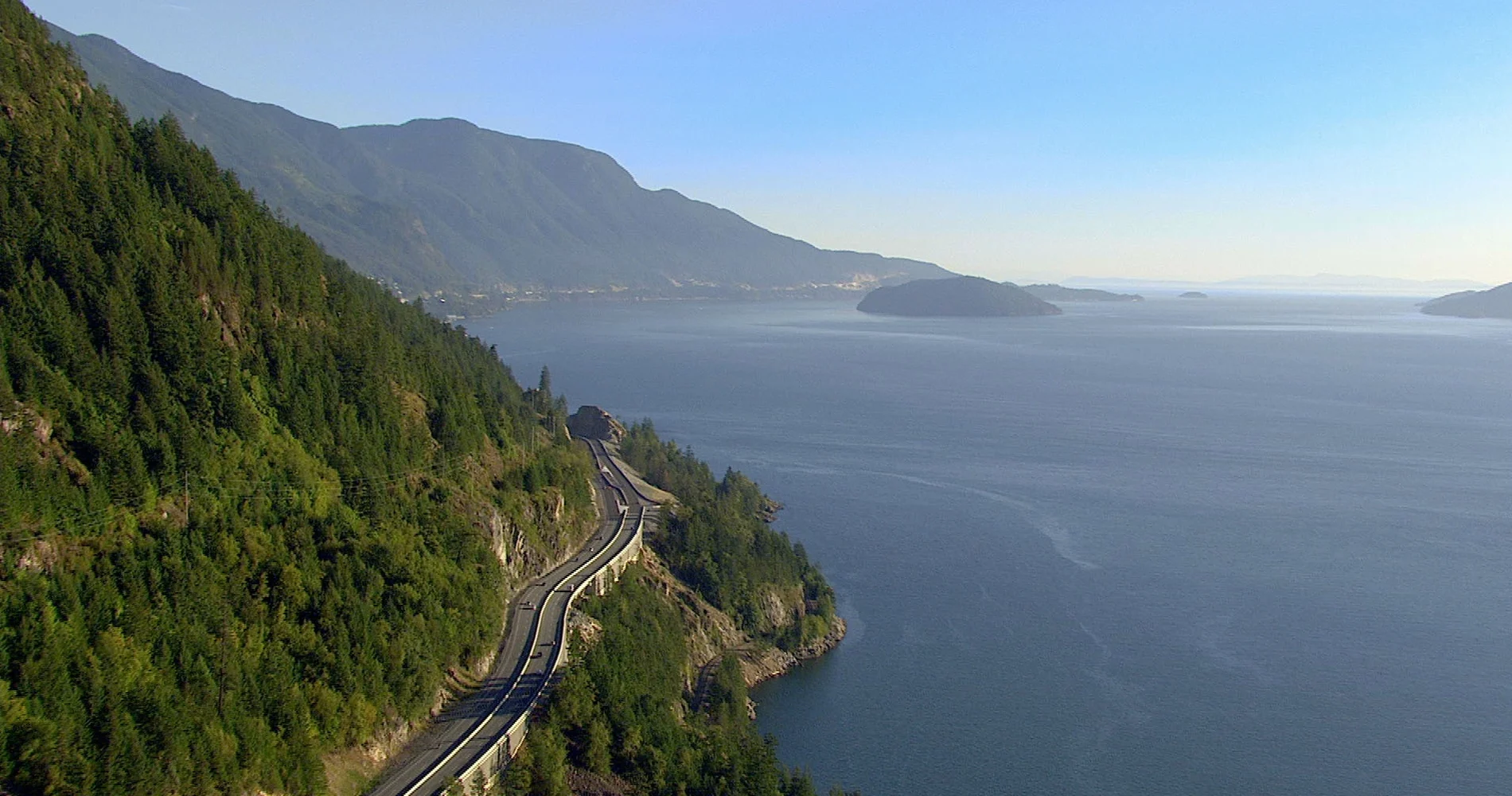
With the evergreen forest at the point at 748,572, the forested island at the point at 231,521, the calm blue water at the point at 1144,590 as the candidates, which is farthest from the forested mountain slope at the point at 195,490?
the calm blue water at the point at 1144,590

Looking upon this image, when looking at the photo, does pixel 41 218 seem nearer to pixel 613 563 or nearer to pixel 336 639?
pixel 336 639

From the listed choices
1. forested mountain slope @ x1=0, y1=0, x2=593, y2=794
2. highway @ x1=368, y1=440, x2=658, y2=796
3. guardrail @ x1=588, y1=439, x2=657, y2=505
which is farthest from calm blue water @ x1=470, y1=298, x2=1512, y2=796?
forested mountain slope @ x1=0, y1=0, x2=593, y2=794

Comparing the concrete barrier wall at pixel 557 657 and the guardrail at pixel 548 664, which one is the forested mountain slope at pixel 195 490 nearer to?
the guardrail at pixel 548 664

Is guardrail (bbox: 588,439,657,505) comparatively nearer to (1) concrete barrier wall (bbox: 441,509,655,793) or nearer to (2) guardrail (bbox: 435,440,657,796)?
(2) guardrail (bbox: 435,440,657,796)

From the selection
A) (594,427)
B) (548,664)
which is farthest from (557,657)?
(594,427)

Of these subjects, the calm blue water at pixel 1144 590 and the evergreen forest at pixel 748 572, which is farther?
the evergreen forest at pixel 748 572

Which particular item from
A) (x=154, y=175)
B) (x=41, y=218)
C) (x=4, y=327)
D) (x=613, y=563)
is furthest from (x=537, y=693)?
(x=154, y=175)
